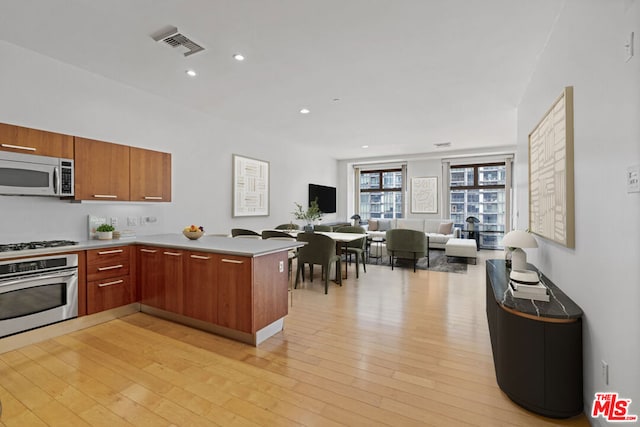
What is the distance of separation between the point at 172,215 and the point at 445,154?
24.2 ft

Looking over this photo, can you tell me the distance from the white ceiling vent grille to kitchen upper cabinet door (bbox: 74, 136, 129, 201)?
135 cm

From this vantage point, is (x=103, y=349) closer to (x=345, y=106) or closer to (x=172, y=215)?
(x=172, y=215)

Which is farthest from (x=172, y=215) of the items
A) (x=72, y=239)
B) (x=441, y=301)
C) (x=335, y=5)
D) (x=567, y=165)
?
(x=567, y=165)

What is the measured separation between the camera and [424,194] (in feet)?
29.6

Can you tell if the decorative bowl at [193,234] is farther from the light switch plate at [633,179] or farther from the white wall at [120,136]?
the light switch plate at [633,179]

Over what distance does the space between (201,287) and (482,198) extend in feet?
27.3

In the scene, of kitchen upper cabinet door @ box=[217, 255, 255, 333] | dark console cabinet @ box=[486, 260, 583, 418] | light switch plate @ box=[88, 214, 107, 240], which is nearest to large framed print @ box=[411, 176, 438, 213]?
dark console cabinet @ box=[486, 260, 583, 418]

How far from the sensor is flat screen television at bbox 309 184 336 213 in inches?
317

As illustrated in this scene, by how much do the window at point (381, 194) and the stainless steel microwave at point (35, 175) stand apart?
26.8ft

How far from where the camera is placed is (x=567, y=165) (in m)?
1.97

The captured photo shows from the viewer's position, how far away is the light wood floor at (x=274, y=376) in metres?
1.75

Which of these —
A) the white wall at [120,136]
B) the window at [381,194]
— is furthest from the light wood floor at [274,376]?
the window at [381,194]

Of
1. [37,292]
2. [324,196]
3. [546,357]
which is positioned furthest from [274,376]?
[324,196]

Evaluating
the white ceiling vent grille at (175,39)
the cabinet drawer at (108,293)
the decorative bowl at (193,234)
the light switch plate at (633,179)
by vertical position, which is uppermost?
the white ceiling vent grille at (175,39)
